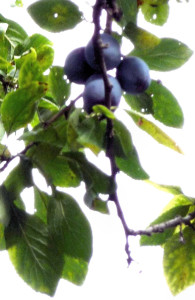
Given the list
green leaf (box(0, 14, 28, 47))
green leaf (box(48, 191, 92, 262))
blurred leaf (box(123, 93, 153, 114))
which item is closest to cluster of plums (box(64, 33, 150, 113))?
blurred leaf (box(123, 93, 153, 114))

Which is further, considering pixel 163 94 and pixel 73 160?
pixel 163 94

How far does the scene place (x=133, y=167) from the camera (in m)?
0.95

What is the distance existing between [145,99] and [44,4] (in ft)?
0.81

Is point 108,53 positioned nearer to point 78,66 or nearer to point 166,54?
point 78,66

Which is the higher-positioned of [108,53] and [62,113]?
[108,53]

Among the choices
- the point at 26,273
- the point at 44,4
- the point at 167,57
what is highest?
the point at 44,4

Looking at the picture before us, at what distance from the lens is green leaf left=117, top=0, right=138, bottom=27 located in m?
0.94

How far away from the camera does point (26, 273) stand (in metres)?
1.02

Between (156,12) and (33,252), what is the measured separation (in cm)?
50

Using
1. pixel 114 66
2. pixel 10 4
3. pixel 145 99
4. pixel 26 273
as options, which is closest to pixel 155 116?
pixel 145 99

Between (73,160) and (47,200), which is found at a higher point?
(73,160)

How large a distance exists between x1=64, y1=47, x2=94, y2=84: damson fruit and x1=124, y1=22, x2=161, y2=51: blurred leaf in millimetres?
80

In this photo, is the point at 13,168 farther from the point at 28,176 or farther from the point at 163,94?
the point at 163,94

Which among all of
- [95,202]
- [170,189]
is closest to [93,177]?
[95,202]
